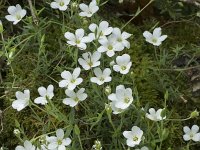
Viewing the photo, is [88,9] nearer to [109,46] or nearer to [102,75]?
[109,46]

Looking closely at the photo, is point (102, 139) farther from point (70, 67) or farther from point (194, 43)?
point (194, 43)

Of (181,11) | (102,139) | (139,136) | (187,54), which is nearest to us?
(139,136)

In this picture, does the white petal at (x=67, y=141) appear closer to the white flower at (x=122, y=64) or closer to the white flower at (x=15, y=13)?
the white flower at (x=122, y=64)

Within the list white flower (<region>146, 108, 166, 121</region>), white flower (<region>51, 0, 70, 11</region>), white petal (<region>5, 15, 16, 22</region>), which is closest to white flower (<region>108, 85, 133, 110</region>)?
white flower (<region>146, 108, 166, 121</region>)

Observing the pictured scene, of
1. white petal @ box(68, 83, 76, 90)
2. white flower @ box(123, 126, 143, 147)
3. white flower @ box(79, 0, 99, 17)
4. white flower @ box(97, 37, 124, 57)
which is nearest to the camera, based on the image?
white flower @ box(123, 126, 143, 147)

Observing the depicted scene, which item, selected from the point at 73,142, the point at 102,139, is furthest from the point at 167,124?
the point at 73,142

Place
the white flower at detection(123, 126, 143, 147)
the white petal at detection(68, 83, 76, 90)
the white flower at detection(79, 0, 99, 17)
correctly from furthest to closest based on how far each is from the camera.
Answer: the white flower at detection(79, 0, 99, 17) < the white petal at detection(68, 83, 76, 90) < the white flower at detection(123, 126, 143, 147)

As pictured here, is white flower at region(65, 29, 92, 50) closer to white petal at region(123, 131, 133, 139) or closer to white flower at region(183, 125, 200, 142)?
white petal at region(123, 131, 133, 139)
